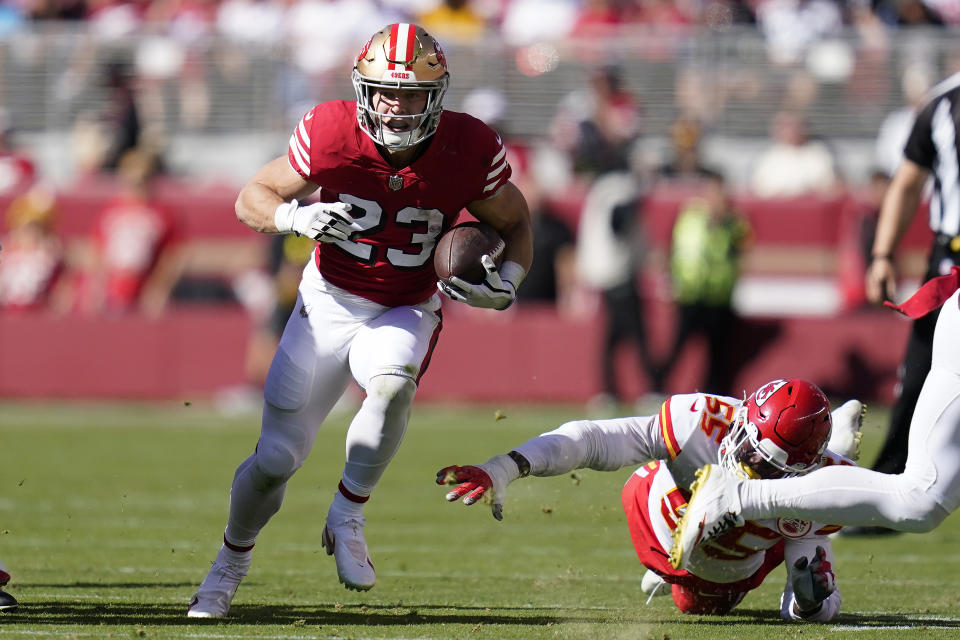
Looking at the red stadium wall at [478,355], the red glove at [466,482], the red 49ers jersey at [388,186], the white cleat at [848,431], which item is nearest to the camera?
the red glove at [466,482]

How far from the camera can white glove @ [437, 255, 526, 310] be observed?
539 cm

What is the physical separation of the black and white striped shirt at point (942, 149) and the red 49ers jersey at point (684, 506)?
163 centimetres

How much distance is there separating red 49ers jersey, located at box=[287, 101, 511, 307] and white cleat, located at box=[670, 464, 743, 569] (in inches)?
56.4

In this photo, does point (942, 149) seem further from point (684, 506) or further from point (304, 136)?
point (304, 136)

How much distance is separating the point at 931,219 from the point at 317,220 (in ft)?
9.76

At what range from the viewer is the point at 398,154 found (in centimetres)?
559

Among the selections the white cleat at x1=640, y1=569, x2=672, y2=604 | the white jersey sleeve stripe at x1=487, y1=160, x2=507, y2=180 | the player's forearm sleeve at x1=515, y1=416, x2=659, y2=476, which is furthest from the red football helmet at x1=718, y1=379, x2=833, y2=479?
the white jersey sleeve stripe at x1=487, y1=160, x2=507, y2=180

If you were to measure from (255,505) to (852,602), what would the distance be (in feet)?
7.69

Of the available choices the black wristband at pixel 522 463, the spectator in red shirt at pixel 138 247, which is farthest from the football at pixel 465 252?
the spectator in red shirt at pixel 138 247

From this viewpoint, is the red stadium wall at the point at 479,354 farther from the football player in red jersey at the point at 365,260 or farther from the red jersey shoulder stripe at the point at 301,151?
the red jersey shoulder stripe at the point at 301,151

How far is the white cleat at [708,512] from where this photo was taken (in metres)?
4.82

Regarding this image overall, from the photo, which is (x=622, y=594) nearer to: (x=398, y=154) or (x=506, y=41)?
(x=398, y=154)

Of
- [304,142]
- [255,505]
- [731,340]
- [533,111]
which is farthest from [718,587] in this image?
[533,111]

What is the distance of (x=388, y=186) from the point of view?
5578 millimetres
